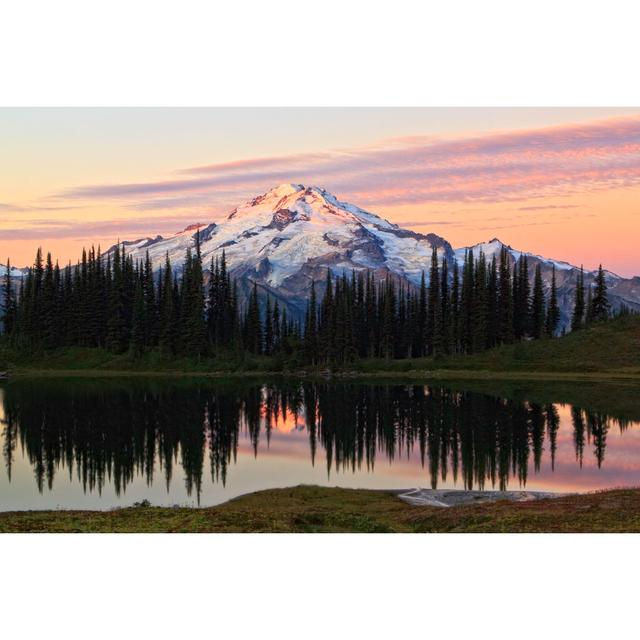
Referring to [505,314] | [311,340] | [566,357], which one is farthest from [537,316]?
[311,340]

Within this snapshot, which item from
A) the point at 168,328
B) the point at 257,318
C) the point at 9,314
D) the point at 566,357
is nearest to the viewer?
the point at 566,357

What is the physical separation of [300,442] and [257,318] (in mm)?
94598

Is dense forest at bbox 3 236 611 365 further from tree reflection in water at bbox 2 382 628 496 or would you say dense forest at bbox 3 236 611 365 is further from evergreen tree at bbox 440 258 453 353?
tree reflection in water at bbox 2 382 628 496

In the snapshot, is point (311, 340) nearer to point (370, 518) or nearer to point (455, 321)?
point (455, 321)

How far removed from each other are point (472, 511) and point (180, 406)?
180ft

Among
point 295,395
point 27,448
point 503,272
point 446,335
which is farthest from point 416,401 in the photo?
point 503,272

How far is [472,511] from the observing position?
111 ft

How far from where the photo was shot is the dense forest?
144 meters

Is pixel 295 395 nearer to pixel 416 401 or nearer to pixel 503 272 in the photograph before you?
pixel 416 401

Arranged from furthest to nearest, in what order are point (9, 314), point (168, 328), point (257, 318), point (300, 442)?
point (9, 314) < point (257, 318) < point (168, 328) < point (300, 442)

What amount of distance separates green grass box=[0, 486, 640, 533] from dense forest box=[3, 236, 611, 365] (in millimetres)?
106270

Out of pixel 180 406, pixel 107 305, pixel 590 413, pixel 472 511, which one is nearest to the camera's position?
pixel 472 511

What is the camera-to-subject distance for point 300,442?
67688 millimetres

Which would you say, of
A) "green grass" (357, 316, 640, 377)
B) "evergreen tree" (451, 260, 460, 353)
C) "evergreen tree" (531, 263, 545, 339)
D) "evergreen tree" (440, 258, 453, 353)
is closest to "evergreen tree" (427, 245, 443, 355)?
"evergreen tree" (440, 258, 453, 353)
